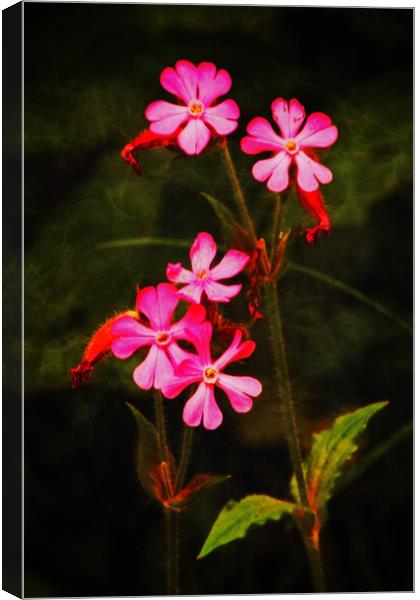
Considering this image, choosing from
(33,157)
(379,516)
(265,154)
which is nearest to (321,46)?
(265,154)

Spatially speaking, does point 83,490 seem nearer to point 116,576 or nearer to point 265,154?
point 116,576

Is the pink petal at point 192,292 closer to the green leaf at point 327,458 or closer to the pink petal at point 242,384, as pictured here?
the pink petal at point 242,384

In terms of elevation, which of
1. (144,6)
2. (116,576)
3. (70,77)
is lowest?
(116,576)

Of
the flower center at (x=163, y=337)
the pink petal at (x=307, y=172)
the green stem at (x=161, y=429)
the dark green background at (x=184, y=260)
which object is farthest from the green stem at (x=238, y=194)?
the green stem at (x=161, y=429)

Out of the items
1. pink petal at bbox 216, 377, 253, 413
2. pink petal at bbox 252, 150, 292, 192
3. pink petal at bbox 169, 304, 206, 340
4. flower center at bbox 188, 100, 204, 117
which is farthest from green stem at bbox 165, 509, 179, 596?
flower center at bbox 188, 100, 204, 117

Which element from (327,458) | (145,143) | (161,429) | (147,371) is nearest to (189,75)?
(145,143)

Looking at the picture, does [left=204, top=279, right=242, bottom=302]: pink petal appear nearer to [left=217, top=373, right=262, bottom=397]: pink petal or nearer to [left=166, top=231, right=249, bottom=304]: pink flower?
[left=166, top=231, right=249, bottom=304]: pink flower

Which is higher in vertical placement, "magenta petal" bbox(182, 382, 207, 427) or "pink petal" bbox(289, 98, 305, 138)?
"pink petal" bbox(289, 98, 305, 138)
